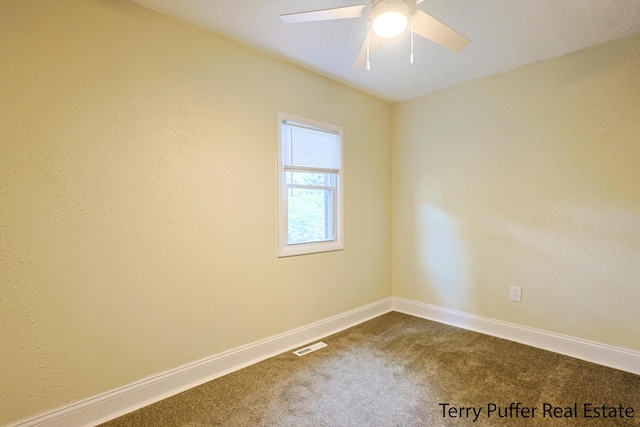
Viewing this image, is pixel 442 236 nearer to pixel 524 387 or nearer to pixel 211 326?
pixel 524 387

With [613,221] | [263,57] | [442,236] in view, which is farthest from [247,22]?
[613,221]

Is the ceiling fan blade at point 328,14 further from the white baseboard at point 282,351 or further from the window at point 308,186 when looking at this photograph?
the white baseboard at point 282,351

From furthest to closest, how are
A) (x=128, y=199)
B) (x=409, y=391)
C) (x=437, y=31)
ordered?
(x=409, y=391) → (x=128, y=199) → (x=437, y=31)

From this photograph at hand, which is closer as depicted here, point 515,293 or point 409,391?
point 409,391

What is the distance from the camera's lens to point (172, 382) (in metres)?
1.96

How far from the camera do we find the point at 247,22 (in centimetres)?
200

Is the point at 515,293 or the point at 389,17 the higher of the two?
the point at 389,17

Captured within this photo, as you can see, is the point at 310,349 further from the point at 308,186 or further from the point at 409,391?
the point at 308,186

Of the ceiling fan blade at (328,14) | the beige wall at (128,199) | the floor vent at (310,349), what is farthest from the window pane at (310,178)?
the floor vent at (310,349)

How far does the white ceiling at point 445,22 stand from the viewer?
183 cm

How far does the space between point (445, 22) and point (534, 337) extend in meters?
2.50

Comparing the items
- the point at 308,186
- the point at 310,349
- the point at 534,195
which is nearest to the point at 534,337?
the point at 534,195

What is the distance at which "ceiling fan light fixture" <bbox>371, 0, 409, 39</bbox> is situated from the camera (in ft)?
4.83

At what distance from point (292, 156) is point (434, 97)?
1657 mm
